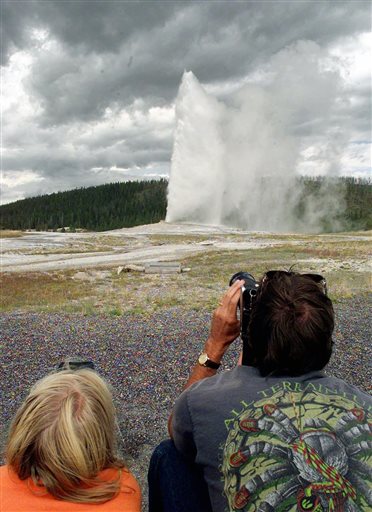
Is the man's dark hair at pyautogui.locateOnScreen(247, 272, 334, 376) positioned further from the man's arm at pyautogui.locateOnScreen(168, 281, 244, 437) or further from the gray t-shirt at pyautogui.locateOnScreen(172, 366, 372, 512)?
the man's arm at pyautogui.locateOnScreen(168, 281, 244, 437)

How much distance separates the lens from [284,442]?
1566mm

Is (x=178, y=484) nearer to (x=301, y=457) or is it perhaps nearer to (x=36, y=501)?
(x=36, y=501)

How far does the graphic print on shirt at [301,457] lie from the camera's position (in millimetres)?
1480

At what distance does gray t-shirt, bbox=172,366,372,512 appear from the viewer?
1.49 meters

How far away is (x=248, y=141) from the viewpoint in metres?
85.7

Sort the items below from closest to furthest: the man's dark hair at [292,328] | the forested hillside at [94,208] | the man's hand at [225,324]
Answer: the man's dark hair at [292,328], the man's hand at [225,324], the forested hillside at [94,208]

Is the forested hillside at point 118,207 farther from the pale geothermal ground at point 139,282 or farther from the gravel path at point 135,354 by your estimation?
the gravel path at point 135,354

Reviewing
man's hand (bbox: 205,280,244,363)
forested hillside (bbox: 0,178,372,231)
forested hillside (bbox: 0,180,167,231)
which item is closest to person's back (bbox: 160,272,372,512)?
man's hand (bbox: 205,280,244,363)

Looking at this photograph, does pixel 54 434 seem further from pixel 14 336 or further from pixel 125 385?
pixel 14 336

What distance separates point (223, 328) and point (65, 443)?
1.09m

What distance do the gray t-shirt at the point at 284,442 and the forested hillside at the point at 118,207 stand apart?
93.3m

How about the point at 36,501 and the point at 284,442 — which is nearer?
the point at 284,442

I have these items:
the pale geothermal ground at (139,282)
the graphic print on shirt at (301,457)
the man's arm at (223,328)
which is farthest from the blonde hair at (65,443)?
the pale geothermal ground at (139,282)

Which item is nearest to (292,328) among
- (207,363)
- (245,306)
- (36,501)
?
(245,306)
